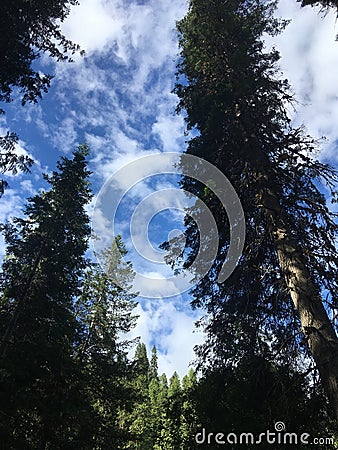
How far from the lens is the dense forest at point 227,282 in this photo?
20.9ft

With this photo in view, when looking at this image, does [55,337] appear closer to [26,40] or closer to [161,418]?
[26,40]

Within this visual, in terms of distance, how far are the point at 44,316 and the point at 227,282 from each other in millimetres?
8068

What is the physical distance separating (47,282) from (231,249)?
8.47 metres

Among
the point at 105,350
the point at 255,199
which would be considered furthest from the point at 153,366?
the point at 255,199

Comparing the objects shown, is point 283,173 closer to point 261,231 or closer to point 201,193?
point 261,231

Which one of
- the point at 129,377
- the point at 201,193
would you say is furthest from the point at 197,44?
the point at 129,377

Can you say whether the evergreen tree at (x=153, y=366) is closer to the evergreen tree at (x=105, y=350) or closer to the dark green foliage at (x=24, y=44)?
the evergreen tree at (x=105, y=350)

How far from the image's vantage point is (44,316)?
12.6 m

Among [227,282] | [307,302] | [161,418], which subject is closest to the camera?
[307,302]

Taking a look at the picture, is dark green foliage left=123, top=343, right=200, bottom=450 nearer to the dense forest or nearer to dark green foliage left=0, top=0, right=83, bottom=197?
the dense forest

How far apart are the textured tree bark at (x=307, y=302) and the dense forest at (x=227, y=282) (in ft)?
0.08

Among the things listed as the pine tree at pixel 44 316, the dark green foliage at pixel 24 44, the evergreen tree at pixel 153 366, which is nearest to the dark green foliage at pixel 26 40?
the dark green foliage at pixel 24 44

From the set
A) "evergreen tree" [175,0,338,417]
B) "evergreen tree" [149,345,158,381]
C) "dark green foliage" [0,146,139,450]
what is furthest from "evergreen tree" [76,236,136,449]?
"evergreen tree" [149,345,158,381]

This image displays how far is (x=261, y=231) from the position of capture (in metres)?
7.96
